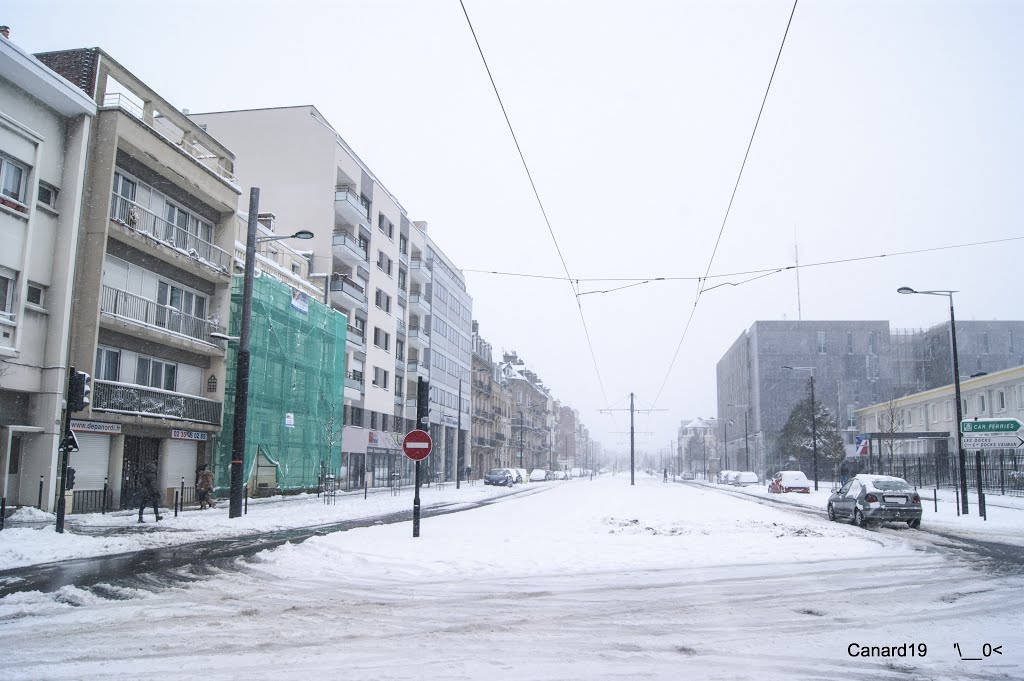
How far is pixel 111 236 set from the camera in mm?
23125

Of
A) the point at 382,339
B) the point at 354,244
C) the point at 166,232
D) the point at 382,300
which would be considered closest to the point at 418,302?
the point at 382,300

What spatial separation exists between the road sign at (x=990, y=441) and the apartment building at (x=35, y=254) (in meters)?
28.6

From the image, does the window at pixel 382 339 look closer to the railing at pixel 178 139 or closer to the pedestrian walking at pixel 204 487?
the railing at pixel 178 139

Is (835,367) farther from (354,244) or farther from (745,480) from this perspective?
(354,244)

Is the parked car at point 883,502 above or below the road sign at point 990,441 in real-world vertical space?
below

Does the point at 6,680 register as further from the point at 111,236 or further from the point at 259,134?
the point at 259,134

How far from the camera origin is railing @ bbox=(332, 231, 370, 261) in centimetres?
4272

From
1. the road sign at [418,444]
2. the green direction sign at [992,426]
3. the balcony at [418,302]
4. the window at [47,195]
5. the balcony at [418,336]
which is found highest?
the balcony at [418,302]

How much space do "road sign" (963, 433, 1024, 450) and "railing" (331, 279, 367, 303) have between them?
102 ft

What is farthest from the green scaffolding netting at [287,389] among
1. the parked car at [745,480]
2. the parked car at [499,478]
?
the parked car at [745,480]

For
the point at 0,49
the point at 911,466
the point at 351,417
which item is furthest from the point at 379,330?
the point at 911,466

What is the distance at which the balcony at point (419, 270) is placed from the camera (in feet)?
189

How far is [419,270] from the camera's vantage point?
2282 inches

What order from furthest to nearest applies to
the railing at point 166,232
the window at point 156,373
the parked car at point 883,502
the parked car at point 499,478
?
the parked car at point 499,478 < the window at point 156,373 < the railing at point 166,232 < the parked car at point 883,502
